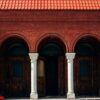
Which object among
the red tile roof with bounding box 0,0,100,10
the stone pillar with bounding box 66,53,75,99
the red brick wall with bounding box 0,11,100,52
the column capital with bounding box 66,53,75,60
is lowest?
the stone pillar with bounding box 66,53,75,99

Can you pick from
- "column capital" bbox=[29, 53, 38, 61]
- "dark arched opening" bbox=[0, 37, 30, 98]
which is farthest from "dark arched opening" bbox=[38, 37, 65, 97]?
"column capital" bbox=[29, 53, 38, 61]

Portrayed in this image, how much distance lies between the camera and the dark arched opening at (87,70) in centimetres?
3005

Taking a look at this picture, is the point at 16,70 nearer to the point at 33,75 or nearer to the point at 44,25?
the point at 33,75

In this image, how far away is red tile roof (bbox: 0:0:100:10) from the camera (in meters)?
27.9

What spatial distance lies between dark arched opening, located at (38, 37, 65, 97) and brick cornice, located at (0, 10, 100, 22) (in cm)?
239

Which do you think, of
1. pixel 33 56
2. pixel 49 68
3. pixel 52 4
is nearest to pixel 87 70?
pixel 49 68

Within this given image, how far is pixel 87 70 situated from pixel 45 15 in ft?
16.3

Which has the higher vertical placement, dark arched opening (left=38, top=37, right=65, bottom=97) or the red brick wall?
the red brick wall

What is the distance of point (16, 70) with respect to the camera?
30.1m

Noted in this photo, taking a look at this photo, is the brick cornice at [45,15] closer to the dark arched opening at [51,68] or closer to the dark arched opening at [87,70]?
the dark arched opening at [51,68]

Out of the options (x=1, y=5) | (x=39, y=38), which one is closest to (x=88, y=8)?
(x=39, y=38)

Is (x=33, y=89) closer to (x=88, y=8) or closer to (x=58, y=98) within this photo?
(x=58, y=98)

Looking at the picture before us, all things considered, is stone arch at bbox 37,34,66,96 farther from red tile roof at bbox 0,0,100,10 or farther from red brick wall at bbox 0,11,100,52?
red tile roof at bbox 0,0,100,10

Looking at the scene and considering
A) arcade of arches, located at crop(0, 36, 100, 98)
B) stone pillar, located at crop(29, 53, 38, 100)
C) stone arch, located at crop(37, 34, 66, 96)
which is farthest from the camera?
stone arch, located at crop(37, 34, 66, 96)
